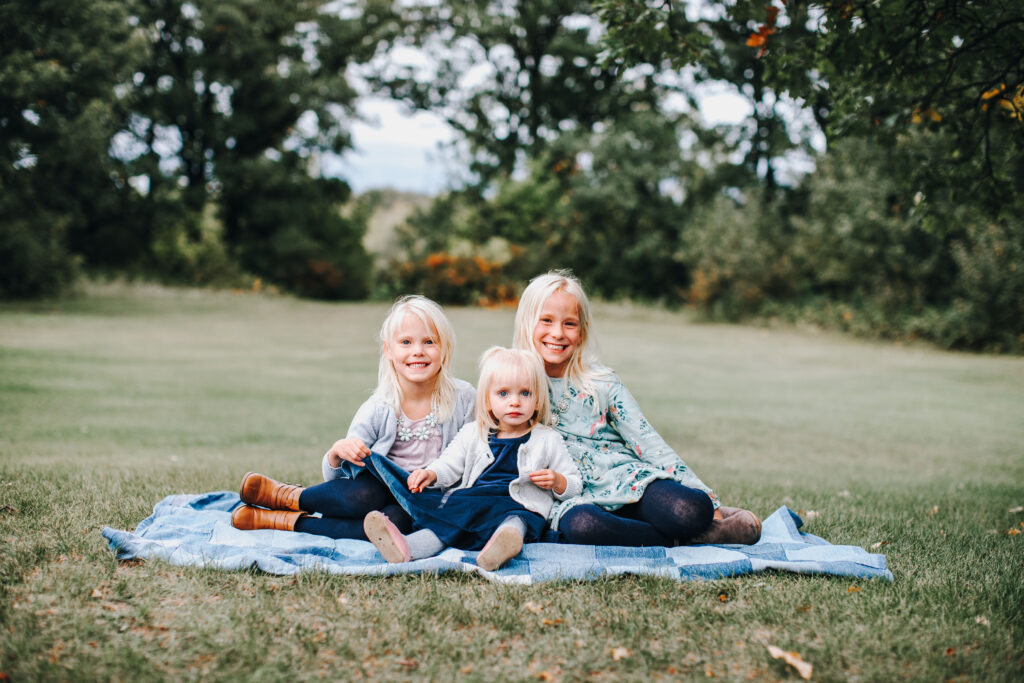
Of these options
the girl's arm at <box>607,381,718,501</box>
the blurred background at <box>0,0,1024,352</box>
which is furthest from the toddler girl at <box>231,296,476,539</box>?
the blurred background at <box>0,0,1024,352</box>

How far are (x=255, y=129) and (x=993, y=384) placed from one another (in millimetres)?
25973

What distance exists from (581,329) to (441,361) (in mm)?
752

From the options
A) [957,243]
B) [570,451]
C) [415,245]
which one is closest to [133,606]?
[570,451]

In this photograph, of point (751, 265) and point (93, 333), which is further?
point (751, 265)

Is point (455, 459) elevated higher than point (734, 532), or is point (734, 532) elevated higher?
point (455, 459)

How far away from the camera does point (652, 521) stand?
147 inches

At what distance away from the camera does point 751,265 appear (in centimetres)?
2406

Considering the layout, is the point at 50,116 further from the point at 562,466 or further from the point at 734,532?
the point at 734,532

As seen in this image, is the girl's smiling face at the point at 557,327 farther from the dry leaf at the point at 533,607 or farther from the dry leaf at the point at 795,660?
the dry leaf at the point at 795,660

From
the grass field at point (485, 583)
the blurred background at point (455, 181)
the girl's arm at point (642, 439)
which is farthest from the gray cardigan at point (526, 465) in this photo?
the blurred background at point (455, 181)

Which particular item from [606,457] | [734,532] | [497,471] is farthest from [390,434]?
[734,532]

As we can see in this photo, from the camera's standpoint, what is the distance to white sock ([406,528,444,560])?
3523 mm

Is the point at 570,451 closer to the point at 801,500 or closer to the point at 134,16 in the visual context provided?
the point at 801,500

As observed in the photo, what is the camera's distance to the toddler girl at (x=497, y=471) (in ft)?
12.1
